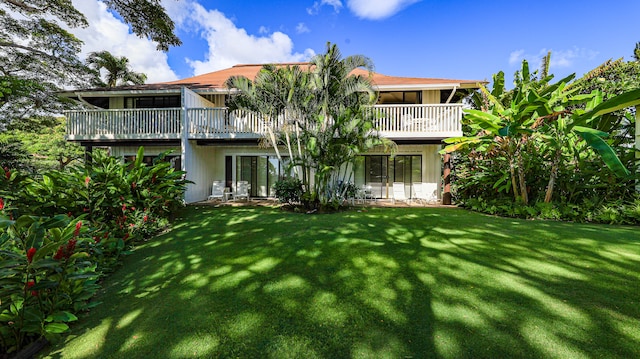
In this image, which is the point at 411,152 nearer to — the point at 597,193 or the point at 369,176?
the point at 369,176

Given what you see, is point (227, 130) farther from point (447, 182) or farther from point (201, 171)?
point (447, 182)

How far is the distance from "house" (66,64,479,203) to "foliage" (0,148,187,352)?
3384 millimetres

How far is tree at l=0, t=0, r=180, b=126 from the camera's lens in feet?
32.8

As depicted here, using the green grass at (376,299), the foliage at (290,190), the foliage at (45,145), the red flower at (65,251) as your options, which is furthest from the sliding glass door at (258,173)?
the foliage at (45,145)

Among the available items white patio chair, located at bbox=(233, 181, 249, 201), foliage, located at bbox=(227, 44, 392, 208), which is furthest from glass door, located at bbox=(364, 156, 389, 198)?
white patio chair, located at bbox=(233, 181, 249, 201)

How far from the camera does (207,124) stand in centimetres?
1134

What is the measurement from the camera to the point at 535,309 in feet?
8.82

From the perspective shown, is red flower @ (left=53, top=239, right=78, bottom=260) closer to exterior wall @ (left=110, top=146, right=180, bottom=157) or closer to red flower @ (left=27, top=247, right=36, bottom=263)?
red flower @ (left=27, top=247, right=36, bottom=263)

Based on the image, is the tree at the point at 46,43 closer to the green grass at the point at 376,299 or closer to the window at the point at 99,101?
the window at the point at 99,101

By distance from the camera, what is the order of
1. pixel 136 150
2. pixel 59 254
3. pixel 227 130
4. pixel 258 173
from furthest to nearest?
pixel 258 173 < pixel 136 150 < pixel 227 130 < pixel 59 254

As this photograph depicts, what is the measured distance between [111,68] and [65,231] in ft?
74.5

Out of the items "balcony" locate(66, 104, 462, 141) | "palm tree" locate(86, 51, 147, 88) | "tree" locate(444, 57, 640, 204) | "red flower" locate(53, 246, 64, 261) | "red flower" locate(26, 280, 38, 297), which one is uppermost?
"palm tree" locate(86, 51, 147, 88)

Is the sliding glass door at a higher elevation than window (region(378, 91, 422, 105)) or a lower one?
lower

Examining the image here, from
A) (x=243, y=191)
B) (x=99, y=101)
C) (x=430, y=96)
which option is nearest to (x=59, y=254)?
(x=243, y=191)
